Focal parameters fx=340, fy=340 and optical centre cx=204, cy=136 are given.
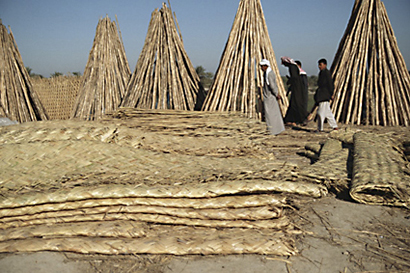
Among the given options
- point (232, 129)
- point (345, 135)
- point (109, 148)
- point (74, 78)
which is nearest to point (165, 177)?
point (109, 148)

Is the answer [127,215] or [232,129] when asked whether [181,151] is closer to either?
[232,129]

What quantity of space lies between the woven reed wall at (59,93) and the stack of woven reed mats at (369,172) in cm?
590

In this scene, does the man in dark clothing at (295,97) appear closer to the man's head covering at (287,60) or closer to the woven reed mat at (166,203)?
the man's head covering at (287,60)

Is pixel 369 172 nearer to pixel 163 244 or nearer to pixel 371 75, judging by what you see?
pixel 163 244

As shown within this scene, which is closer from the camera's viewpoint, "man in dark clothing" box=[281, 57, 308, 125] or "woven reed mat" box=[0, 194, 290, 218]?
"woven reed mat" box=[0, 194, 290, 218]

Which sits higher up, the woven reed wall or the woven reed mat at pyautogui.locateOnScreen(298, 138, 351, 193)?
the woven reed wall

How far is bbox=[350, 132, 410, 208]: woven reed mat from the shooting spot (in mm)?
2411

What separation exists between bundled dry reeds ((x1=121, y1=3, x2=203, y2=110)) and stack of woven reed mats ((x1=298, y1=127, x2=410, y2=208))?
3431 millimetres

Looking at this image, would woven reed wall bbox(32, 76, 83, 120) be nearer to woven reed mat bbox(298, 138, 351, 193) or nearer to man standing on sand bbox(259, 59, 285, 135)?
man standing on sand bbox(259, 59, 285, 135)

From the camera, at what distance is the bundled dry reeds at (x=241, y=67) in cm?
613

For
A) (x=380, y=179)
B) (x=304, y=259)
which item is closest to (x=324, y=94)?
(x=380, y=179)

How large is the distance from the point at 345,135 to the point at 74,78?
233 inches

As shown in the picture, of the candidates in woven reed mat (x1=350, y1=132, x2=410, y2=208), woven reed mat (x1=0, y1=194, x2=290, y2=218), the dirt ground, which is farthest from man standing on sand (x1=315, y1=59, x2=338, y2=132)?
woven reed mat (x1=0, y1=194, x2=290, y2=218)

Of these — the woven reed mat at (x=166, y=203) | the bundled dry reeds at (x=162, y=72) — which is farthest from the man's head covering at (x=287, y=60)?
the woven reed mat at (x=166, y=203)
